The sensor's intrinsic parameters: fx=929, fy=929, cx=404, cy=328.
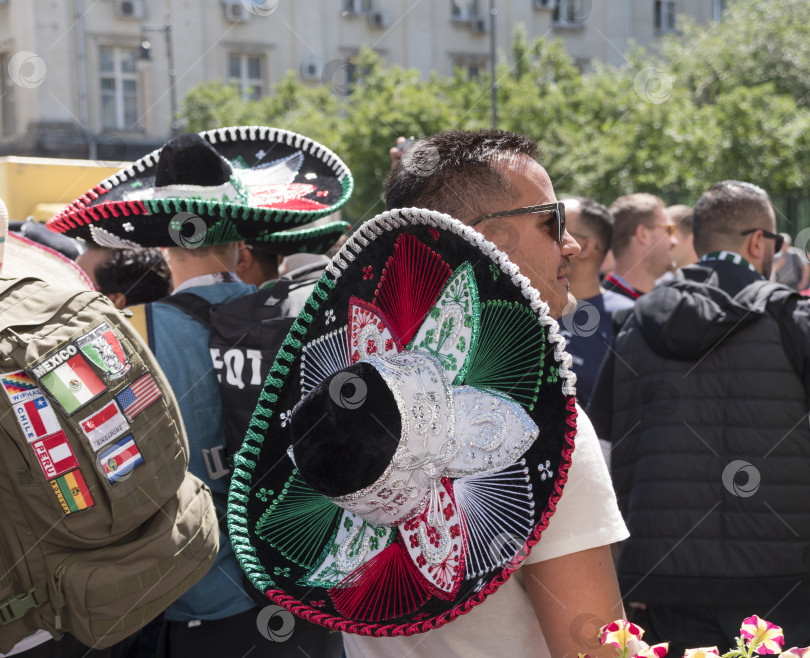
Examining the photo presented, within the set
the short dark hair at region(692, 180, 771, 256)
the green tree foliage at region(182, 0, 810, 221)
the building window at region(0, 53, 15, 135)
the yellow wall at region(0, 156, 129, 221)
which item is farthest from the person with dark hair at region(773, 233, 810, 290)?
the building window at region(0, 53, 15, 135)

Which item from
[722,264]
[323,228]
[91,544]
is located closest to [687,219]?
[722,264]

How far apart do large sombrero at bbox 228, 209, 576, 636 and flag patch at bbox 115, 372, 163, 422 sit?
1.28ft

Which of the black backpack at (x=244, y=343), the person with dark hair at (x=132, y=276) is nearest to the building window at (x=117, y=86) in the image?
the person with dark hair at (x=132, y=276)

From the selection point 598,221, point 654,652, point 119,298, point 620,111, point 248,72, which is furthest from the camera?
point 248,72

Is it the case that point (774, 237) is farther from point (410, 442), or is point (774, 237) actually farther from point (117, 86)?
point (117, 86)

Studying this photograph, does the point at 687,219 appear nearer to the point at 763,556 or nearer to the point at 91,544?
the point at 763,556

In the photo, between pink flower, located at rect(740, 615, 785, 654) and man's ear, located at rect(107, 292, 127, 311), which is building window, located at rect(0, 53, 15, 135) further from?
pink flower, located at rect(740, 615, 785, 654)

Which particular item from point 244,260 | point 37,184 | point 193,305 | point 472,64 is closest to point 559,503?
point 193,305

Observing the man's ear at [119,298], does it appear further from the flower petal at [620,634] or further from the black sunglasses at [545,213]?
the flower petal at [620,634]

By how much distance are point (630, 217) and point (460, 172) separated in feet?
12.5

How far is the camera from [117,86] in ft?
83.1

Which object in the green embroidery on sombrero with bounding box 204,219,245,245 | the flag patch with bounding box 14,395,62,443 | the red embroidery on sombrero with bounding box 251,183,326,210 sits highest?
the red embroidery on sombrero with bounding box 251,183,326,210

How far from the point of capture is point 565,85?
64.5ft

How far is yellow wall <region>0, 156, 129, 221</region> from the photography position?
6.29 meters
